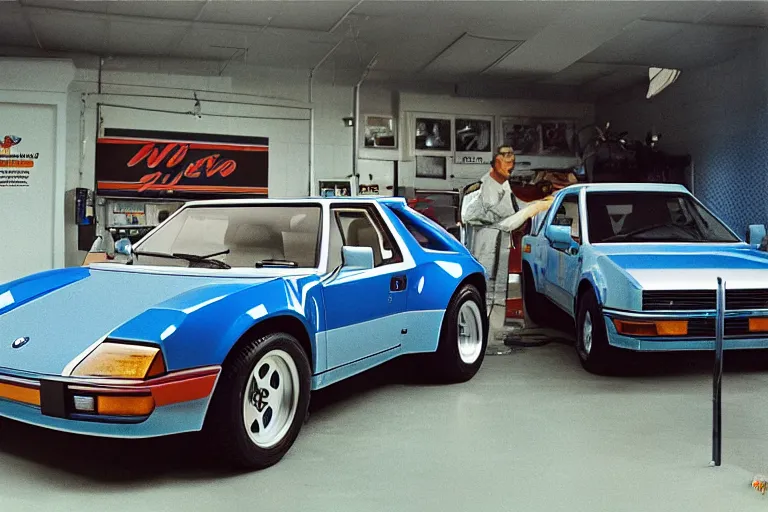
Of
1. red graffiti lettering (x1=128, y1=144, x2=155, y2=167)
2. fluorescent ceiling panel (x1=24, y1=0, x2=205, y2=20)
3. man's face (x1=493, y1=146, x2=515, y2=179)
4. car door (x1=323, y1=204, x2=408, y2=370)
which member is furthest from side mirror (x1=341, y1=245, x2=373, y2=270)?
red graffiti lettering (x1=128, y1=144, x2=155, y2=167)

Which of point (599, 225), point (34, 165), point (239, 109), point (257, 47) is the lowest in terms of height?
point (599, 225)

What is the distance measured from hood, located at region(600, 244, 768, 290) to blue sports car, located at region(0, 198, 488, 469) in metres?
1.11

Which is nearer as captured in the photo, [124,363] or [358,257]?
[124,363]

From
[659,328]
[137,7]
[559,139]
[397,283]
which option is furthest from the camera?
[559,139]

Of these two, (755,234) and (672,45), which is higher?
(672,45)

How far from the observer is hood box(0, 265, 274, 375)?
215cm

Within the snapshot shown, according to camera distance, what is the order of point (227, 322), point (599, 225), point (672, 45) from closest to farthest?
point (227, 322)
point (599, 225)
point (672, 45)

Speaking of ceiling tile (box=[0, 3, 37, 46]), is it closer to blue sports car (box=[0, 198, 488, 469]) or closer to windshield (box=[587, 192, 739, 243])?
blue sports car (box=[0, 198, 488, 469])

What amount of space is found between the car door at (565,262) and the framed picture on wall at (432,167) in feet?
9.63

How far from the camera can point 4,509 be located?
1984mm

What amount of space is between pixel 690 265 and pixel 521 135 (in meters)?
4.37

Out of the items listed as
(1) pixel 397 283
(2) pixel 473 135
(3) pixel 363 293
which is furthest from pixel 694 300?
(2) pixel 473 135

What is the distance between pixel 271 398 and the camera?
8.04 ft

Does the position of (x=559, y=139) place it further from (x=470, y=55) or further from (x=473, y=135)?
(x=470, y=55)
